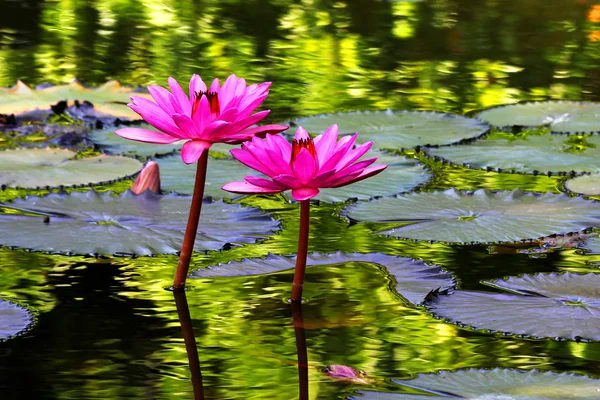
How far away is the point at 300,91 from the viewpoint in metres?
3.62

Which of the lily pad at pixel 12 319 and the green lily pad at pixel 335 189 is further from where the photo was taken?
the green lily pad at pixel 335 189

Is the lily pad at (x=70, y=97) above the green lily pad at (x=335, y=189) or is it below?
below

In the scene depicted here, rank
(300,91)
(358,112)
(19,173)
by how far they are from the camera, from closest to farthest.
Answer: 1. (19,173)
2. (358,112)
3. (300,91)

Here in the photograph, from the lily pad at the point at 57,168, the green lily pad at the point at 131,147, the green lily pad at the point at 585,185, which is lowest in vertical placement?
the green lily pad at the point at 131,147

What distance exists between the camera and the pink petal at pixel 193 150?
1561 millimetres

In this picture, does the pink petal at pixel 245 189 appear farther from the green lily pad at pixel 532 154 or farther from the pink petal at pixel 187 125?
the green lily pad at pixel 532 154

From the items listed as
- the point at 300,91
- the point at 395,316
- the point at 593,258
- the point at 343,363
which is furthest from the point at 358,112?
the point at 343,363

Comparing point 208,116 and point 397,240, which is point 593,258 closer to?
point 397,240

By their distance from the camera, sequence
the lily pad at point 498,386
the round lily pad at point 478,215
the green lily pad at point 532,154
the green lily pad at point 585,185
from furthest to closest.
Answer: the green lily pad at point 532,154 < the green lily pad at point 585,185 < the round lily pad at point 478,215 < the lily pad at point 498,386

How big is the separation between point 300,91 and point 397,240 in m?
1.63

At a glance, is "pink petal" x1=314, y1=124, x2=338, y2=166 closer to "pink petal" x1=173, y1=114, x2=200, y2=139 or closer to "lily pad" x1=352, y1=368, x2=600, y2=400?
"pink petal" x1=173, y1=114, x2=200, y2=139

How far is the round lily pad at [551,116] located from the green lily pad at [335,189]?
57cm

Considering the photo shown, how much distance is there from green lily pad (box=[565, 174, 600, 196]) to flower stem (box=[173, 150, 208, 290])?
3.44 feet

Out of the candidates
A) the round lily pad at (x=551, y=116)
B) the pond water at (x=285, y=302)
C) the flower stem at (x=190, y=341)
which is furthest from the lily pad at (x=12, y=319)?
the round lily pad at (x=551, y=116)
